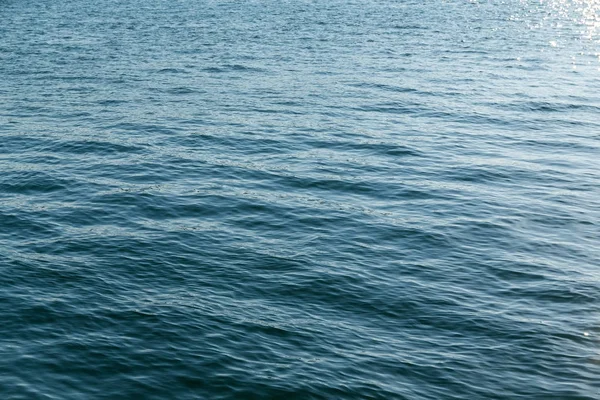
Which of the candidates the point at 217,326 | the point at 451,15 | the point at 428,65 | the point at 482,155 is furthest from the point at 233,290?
the point at 451,15

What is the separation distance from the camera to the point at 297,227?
4828cm

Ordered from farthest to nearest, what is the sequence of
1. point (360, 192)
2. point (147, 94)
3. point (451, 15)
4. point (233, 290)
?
point (451, 15), point (147, 94), point (360, 192), point (233, 290)

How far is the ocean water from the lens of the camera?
110 ft

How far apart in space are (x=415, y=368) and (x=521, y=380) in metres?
4.22

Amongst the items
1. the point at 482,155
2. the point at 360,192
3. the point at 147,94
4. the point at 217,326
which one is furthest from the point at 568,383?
the point at 147,94

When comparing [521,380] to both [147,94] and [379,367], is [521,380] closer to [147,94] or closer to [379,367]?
[379,367]

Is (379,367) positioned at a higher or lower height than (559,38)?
lower

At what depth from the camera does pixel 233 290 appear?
3997 cm

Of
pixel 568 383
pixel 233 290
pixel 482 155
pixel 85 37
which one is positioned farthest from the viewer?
pixel 85 37

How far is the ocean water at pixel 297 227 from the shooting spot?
110 ft

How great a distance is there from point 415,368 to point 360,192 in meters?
22.2

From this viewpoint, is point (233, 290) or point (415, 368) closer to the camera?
point (415, 368)

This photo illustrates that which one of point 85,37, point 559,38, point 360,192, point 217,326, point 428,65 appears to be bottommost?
point 217,326

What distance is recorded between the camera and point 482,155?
62.8 metres
